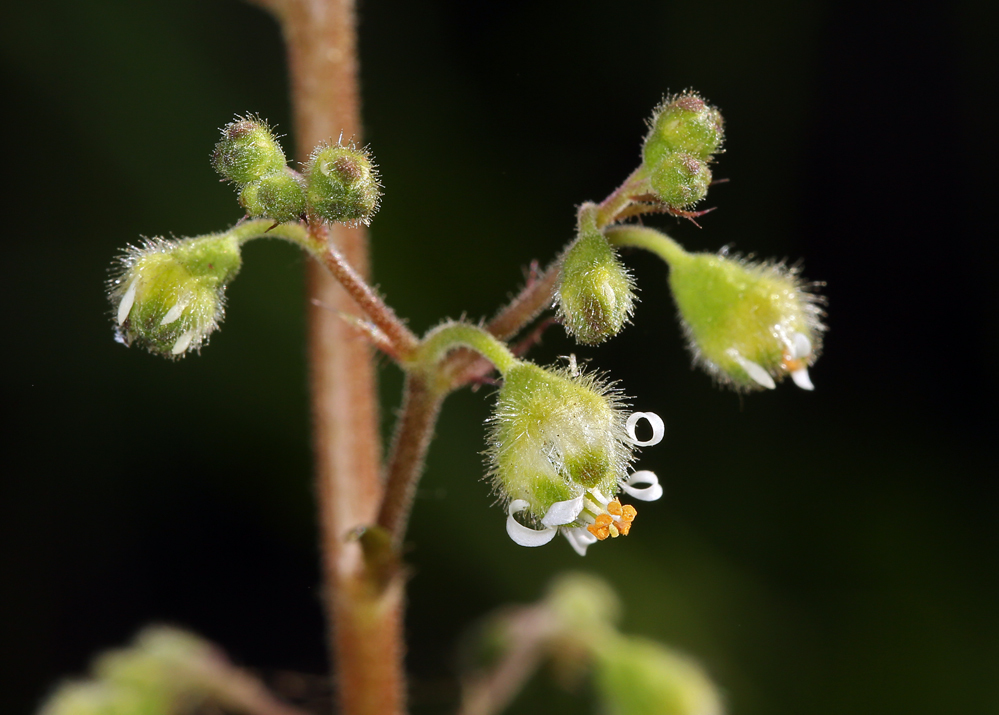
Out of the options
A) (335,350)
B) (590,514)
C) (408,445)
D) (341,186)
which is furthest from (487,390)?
(341,186)

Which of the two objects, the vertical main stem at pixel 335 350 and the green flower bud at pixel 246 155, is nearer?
the green flower bud at pixel 246 155

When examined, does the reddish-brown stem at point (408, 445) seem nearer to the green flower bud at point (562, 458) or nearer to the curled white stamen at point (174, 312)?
the green flower bud at point (562, 458)

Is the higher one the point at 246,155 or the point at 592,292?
the point at 246,155

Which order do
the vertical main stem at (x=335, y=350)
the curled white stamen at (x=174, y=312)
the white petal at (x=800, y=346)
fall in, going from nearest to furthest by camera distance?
1. the curled white stamen at (x=174, y=312)
2. the white petal at (x=800, y=346)
3. the vertical main stem at (x=335, y=350)

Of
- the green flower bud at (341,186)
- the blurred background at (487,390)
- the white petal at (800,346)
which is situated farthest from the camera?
the blurred background at (487,390)

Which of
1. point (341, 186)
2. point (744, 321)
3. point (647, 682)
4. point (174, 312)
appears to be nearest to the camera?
point (341, 186)

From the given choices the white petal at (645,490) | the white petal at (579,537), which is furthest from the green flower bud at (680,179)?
the white petal at (579,537)

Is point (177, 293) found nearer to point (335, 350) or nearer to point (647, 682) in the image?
point (335, 350)

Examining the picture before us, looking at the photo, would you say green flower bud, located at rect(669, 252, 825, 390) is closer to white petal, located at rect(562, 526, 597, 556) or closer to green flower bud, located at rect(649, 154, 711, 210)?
green flower bud, located at rect(649, 154, 711, 210)

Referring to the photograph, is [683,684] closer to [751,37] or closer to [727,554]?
[727,554]
